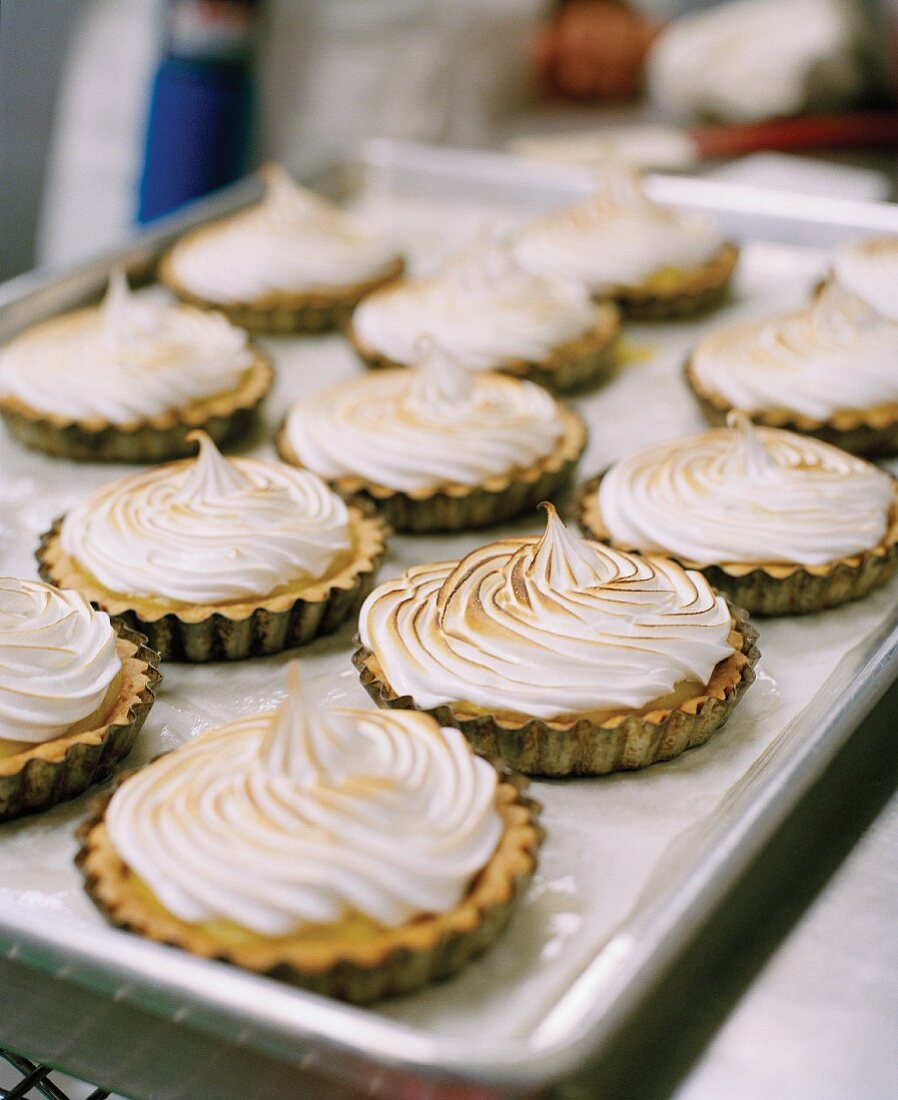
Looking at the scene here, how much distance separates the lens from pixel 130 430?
12.2ft

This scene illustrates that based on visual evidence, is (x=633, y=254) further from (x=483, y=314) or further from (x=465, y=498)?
(x=465, y=498)

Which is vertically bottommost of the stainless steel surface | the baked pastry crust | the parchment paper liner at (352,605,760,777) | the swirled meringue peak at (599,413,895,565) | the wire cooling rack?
the wire cooling rack

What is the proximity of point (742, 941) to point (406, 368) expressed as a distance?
2216mm

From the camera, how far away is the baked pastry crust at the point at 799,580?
3.05 m

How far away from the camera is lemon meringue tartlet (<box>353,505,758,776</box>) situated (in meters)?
2.56

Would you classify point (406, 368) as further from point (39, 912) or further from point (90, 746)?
point (39, 912)

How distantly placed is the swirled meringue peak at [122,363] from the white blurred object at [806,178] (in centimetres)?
227

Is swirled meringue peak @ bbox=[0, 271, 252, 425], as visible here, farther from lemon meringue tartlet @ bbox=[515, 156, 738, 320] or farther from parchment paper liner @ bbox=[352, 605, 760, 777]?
parchment paper liner @ bbox=[352, 605, 760, 777]

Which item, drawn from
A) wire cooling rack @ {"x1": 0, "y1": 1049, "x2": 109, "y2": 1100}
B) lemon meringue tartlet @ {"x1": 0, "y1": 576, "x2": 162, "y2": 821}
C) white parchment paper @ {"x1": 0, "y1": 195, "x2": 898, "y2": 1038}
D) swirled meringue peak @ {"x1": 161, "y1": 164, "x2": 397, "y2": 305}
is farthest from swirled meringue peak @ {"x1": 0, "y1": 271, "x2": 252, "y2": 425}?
wire cooling rack @ {"x1": 0, "y1": 1049, "x2": 109, "y2": 1100}

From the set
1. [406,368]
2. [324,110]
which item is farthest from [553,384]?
[324,110]

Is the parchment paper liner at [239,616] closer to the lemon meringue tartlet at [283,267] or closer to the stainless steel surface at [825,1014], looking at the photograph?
the stainless steel surface at [825,1014]

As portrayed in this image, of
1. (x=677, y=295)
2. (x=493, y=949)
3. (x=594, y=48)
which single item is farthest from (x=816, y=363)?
(x=594, y=48)

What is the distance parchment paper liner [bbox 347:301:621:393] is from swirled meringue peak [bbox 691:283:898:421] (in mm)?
322

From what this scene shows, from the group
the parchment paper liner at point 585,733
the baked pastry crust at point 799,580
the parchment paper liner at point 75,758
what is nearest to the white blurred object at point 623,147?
the baked pastry crust at point 799,580
